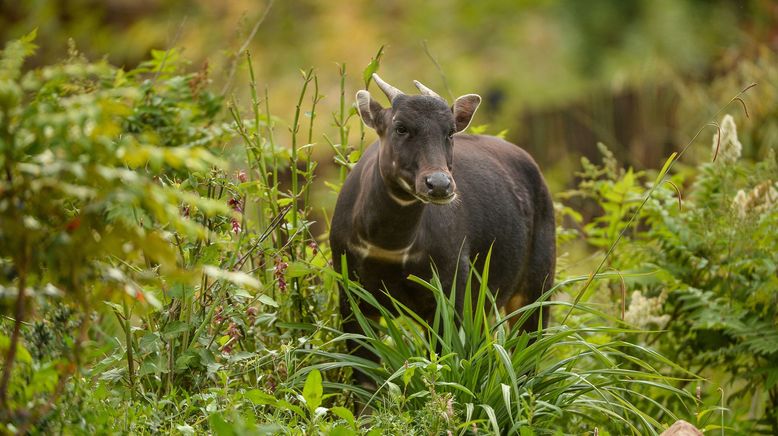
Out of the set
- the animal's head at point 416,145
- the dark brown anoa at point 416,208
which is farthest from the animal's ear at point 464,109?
the animal's head at point 416,145

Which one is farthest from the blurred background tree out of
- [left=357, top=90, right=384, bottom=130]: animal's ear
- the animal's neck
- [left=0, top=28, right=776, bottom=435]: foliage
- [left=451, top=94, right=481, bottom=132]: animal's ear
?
the animal's neck

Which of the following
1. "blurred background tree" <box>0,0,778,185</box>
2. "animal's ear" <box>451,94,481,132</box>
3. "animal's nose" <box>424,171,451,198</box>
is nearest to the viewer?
"animal's nose" <box>424,171,451,198</box>

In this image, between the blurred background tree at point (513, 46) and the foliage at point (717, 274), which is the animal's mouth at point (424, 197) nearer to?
the foliage at point (717, 274)

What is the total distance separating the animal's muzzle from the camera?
453 cm

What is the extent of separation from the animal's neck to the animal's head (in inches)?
1.5

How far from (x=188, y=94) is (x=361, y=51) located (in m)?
8.38

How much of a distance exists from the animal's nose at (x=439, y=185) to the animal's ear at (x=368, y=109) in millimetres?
605

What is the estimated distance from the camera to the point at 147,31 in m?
12.3

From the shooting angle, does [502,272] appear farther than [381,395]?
Yes

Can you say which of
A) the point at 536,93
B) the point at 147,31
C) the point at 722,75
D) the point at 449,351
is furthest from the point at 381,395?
the point at 536,93

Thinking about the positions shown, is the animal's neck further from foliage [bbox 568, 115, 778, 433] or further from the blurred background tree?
Answer: the blurred background tree

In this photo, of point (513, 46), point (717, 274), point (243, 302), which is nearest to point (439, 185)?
point (243, 302)

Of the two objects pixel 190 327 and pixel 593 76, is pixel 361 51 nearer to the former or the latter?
pixel 593 76

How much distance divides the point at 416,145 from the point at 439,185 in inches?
12.0
